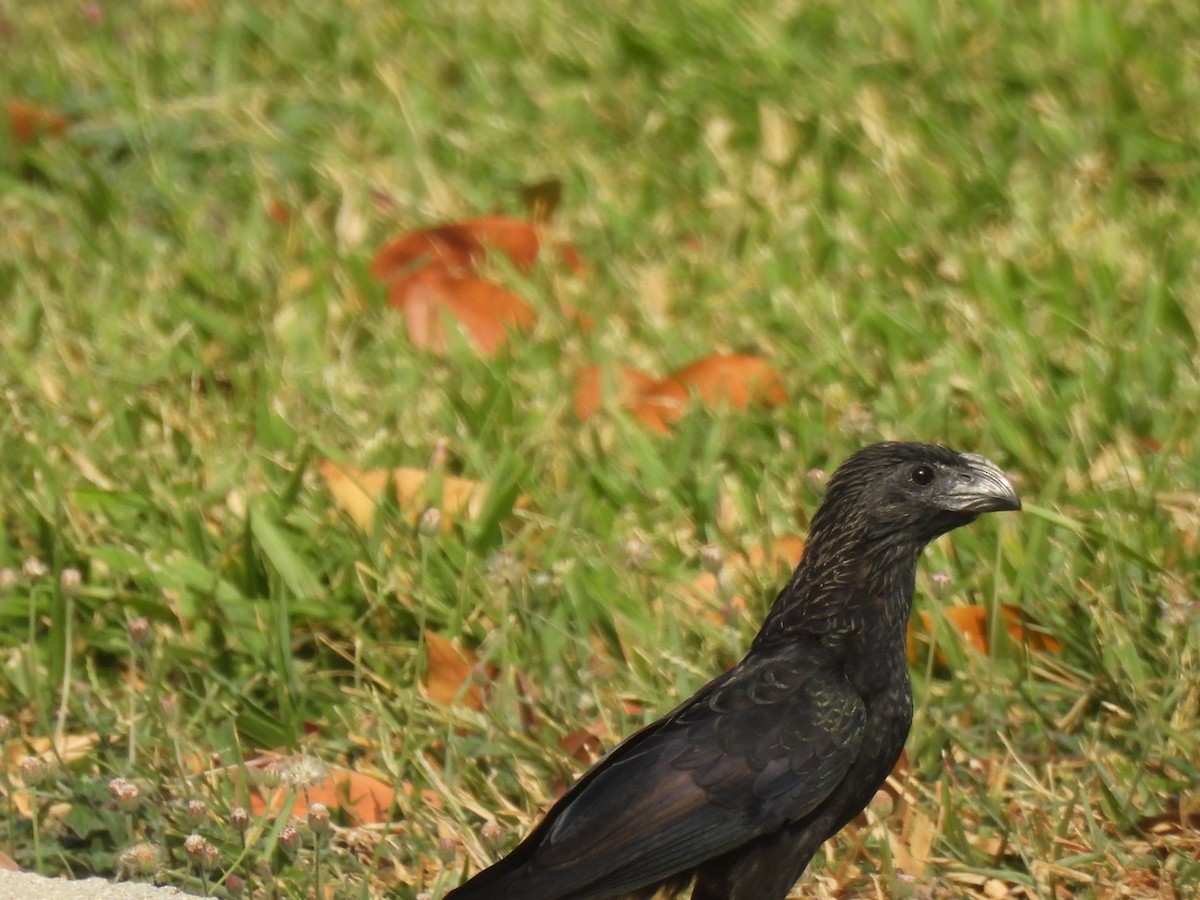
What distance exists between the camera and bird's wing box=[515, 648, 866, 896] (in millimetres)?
2908

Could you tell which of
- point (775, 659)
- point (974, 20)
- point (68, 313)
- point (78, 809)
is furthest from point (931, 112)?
point (78, 809)

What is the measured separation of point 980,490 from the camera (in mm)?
3307

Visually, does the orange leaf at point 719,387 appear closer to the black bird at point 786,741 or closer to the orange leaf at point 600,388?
the orange leaf at point 600,388

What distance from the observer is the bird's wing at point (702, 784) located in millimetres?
2908

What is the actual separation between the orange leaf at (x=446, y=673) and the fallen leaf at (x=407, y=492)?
17.5 inches

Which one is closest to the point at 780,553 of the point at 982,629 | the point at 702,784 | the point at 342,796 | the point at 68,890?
the point at 982,629

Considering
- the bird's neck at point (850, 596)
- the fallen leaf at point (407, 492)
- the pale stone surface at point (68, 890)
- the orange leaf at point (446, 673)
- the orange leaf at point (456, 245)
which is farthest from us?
the orange leaf at point (456, 245)

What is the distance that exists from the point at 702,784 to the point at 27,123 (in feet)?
12.7

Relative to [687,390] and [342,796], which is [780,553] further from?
[342,796]

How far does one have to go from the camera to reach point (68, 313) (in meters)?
5.18

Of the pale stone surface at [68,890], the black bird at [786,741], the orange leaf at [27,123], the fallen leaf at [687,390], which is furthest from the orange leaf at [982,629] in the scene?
the orange leaf at [27,123]

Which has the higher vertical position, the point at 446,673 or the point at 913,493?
the point at 913,493

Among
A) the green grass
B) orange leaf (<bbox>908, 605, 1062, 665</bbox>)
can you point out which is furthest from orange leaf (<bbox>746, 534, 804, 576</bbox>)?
orange leaf (<bbox>908, 605, 1062, 665</bbox>)

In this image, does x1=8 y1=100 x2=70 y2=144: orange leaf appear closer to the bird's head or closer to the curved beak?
the bird's head
